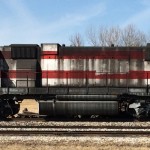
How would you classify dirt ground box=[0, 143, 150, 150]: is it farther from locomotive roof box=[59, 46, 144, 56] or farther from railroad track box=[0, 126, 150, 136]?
locomotive roof box=[59, 46, 144, 56]

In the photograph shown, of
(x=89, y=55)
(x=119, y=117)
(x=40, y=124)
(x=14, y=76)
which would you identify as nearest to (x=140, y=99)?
(x=119, y=117)

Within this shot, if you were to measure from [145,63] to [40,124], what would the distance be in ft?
18.4

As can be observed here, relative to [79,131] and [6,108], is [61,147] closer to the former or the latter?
[79,131]

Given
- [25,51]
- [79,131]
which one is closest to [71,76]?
[25,51]

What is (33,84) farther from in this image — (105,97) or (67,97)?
(105,97)

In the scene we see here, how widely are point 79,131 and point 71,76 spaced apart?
469 cm

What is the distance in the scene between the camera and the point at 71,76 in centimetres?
1686

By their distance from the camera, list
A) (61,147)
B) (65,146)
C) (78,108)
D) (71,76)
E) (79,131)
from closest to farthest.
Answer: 1. (61,147)
2. (65,146)
3. (79,131)
4. (78,108)
5. (71,76)

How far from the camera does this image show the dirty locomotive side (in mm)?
16062

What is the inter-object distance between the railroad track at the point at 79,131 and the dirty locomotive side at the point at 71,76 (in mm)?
2288

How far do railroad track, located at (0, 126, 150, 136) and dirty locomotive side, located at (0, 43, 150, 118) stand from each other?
2.29 meters

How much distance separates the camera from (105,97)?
1591 centimetres

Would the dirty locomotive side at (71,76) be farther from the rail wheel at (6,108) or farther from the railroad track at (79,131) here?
the railroad track at (79,131)

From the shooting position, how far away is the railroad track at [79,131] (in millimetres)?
12162
